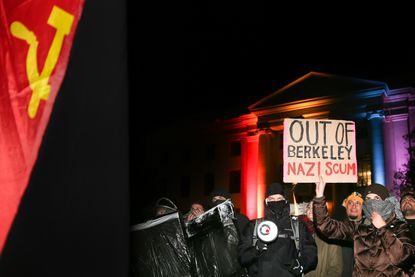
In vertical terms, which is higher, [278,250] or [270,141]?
[270,141]

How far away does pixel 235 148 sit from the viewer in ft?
156

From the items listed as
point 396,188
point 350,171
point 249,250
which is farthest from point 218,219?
point 396,188

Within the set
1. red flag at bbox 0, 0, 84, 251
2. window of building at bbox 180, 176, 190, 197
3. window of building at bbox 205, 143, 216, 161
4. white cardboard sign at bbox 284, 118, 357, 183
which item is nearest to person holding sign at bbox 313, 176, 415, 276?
white cardboard sign at bbox 284, 118, 357, 183

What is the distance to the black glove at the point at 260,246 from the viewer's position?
5484 millimetres

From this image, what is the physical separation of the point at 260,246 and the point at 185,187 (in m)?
44.9

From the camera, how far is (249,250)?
543 centimetres

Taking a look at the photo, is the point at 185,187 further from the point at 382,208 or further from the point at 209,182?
the point at 382,208

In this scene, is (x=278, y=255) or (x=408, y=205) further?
(x=408, y=205)

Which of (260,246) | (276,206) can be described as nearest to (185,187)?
(276,206)

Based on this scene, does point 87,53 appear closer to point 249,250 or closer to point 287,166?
point 249,250

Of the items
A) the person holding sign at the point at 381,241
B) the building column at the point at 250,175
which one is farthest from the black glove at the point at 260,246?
the building column at the point at 250,175

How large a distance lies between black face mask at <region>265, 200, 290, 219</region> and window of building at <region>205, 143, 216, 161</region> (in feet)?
142

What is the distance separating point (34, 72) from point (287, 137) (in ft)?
16.1

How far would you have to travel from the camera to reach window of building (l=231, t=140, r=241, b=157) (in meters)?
47.3
